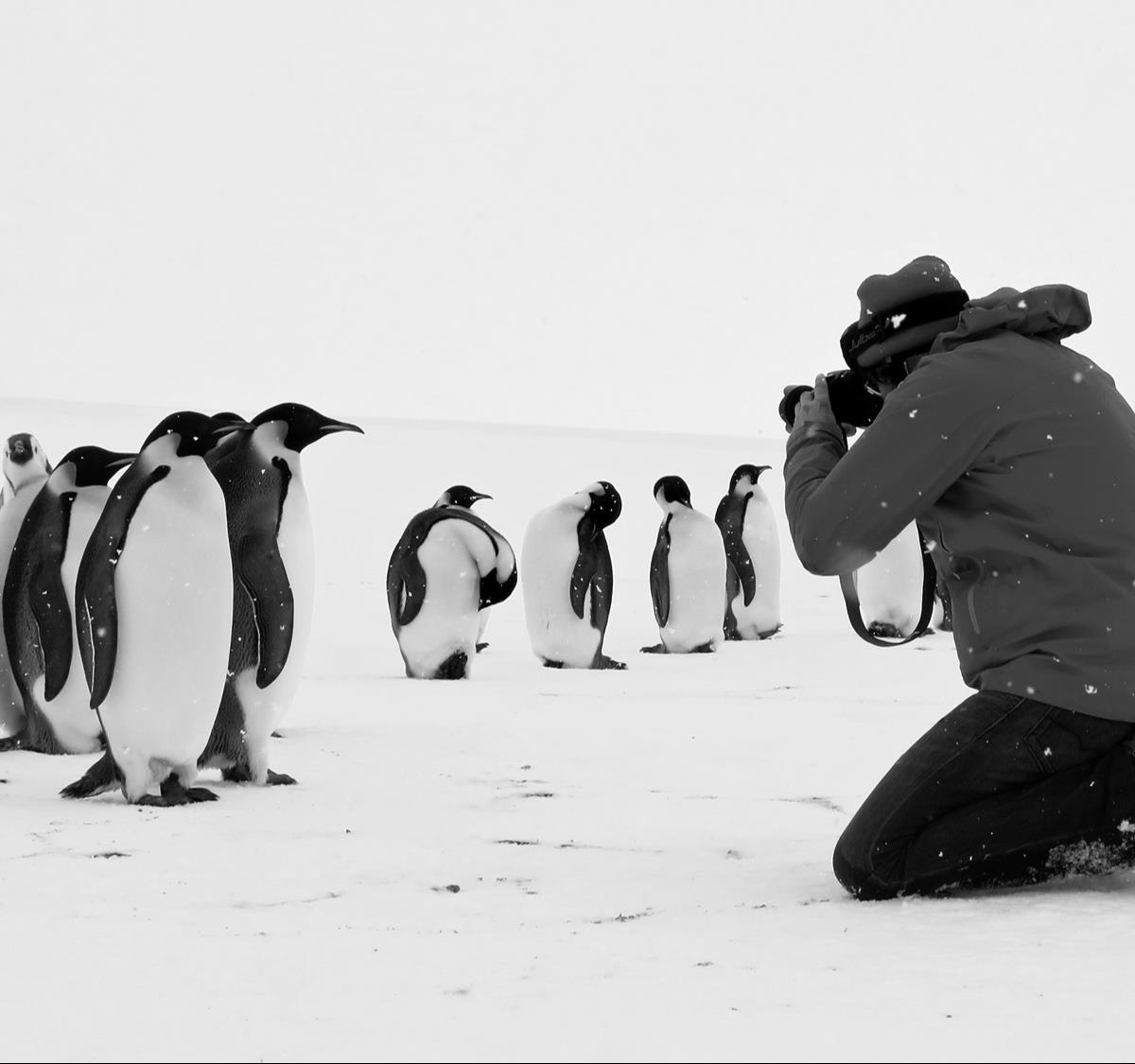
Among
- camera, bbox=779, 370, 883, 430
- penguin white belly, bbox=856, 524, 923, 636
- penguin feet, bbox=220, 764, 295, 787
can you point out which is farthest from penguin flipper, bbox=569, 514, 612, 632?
camera, bbox=779, 370, 883, 430

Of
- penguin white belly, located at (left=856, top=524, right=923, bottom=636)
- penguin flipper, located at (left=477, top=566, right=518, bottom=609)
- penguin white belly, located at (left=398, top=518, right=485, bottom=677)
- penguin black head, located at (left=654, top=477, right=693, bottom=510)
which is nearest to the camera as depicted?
penguin white belly, located at (left=398, top=518, right=485, bottom=677)

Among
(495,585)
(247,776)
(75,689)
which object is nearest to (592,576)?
(495,585)

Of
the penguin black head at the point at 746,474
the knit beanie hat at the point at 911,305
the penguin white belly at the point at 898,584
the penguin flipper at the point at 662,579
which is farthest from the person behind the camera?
the penguin black head at the point at 746,474

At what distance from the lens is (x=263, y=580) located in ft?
14.4

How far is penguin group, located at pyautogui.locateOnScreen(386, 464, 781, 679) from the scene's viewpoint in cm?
748

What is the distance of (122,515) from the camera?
4.05m

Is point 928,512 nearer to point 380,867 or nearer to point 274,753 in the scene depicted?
point 380,867

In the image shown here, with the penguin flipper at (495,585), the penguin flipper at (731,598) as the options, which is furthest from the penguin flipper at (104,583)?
the penguin flipper at (731,598)

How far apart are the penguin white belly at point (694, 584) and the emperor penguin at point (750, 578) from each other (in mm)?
1220

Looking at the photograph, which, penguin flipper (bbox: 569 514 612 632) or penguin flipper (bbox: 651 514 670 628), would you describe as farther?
penguin flipper (bbox: 651 514 670 628)

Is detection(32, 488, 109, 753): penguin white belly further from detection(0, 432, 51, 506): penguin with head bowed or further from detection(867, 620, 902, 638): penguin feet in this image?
detection(867, 620, 902, 638): penguin feet

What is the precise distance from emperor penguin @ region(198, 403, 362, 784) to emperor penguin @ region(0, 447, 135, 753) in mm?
609

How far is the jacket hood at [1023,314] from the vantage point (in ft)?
8.70

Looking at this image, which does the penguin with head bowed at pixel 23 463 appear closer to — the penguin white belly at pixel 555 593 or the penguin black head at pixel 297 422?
the penguin black head at pixel 297 422
